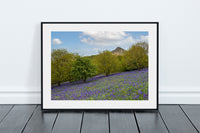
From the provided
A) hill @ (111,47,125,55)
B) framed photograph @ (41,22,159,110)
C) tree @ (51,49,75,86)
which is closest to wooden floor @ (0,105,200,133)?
framed photograph @ (41,22,159,110)

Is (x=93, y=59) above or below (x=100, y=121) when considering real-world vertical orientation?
above

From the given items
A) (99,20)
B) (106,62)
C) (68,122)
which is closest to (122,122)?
(68,122)

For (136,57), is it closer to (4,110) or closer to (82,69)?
(82,69)

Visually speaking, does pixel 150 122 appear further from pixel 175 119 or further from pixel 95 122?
pixel 95 122

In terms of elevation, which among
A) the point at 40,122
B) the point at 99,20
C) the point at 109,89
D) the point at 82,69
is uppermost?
the point at 99,20

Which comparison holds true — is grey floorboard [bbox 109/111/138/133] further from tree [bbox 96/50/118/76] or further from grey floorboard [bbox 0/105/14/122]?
grey floorboard [bbox 0/105/14/122]

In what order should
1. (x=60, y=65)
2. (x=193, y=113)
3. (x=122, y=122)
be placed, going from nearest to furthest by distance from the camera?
(x=122, y=122)
(x=193, y=113)
(x=60, y=65)

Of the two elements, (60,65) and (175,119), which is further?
(60,65)

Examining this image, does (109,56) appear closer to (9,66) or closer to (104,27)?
(104,27)

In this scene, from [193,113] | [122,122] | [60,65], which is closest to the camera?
[122,122]
